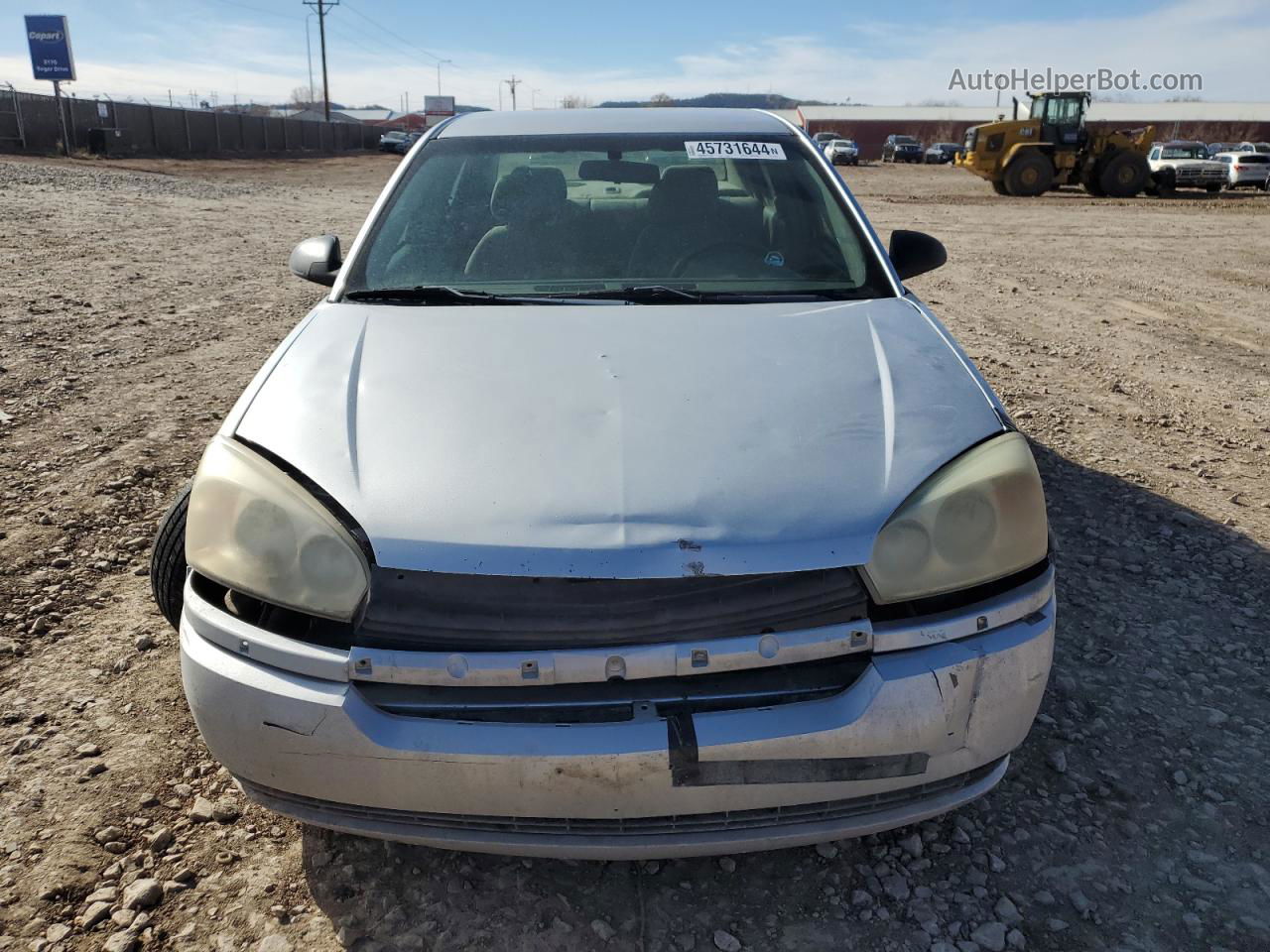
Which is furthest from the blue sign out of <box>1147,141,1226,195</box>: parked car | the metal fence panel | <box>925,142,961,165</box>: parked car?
<box>925,142,961,165</box>: parked car

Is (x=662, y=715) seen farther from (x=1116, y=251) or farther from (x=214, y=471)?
(x=1116, y=251)

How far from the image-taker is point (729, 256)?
2949mm

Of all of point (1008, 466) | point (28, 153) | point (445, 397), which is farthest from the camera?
point (28, 153)

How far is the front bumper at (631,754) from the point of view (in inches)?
64.8

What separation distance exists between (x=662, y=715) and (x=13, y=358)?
5737mm

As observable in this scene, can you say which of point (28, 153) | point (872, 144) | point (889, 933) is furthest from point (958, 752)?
point (872, 144)

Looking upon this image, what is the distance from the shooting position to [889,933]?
189 centimetres

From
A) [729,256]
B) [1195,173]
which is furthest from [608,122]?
[1195,173]

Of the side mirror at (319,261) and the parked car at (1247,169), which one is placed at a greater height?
the parked car at (1247,169)

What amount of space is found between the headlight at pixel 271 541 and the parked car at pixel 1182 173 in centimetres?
2795

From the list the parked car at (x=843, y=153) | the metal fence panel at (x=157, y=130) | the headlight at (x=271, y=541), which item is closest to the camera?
the headlight at (x=271, y=541)

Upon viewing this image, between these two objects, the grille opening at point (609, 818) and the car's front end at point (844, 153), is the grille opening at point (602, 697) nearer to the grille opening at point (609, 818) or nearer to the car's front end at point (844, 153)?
the grille opening at point (609, 818)

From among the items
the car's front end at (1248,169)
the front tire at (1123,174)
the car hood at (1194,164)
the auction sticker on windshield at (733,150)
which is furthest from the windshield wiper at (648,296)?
the car's front end at (1248,169)

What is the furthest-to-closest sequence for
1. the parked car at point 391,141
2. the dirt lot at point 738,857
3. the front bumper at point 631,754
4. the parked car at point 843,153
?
the parked car at point 843,153, the parked car at point 391,141, the dirt lot at point 738,857, the front bumper at point 631,754
